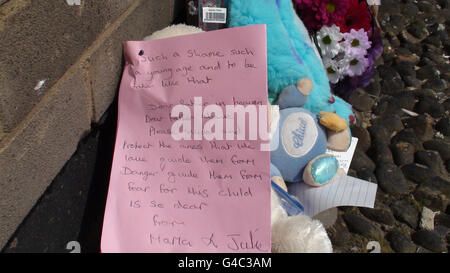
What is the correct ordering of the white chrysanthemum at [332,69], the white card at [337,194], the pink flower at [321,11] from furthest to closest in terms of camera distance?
1. the white chrysanthemum at [332,69]
2. the pink flower at [321,11]
3. the white card at [337,194]

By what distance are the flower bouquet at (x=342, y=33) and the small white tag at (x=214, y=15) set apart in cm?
44

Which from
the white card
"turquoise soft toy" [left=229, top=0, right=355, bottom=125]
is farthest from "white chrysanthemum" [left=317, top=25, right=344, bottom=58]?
the white card

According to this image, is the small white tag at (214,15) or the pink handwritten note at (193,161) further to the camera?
the small white tag at (214,15)

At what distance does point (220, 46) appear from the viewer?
50.5 inches

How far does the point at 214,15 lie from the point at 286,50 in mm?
344

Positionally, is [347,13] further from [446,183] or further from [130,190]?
[130,190]

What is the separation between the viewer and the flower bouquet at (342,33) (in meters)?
2.02

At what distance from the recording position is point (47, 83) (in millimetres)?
1078

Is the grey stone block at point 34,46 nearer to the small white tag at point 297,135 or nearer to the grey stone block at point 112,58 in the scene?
the grey stone block at point 112,58

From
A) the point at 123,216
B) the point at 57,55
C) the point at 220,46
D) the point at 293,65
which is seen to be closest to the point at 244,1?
the point at 293,65

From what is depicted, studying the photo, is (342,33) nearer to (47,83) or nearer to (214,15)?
(214,15)

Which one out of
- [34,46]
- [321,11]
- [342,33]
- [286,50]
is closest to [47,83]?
[34,46]

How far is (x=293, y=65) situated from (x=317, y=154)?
0.39 meters

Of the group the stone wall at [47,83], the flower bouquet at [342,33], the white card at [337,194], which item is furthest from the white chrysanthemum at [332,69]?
the stone wall at [47,83]
